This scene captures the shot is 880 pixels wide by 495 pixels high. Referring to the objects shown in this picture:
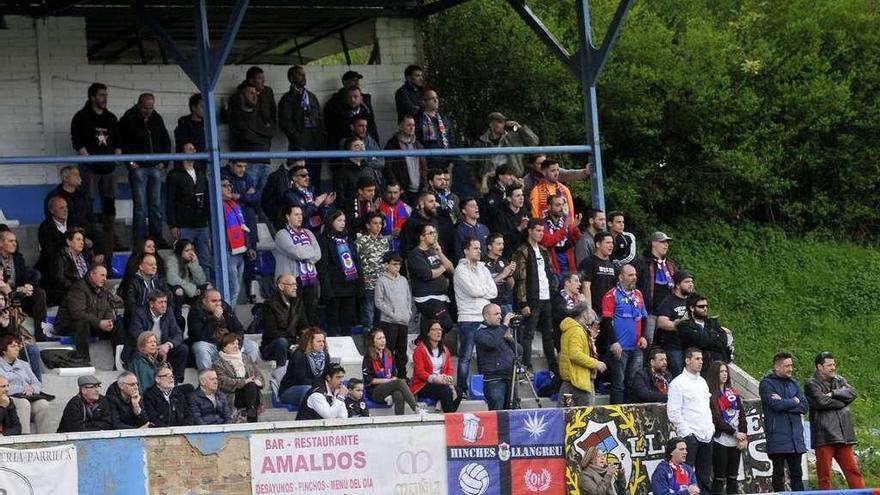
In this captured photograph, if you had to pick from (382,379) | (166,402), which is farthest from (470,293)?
(166,402)

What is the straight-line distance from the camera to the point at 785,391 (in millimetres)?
18203

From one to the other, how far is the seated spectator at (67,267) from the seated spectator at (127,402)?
106 inches

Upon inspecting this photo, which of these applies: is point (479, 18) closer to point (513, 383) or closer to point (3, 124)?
point (3, 124)

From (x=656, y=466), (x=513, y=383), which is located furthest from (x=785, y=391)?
(x=513, y=383)

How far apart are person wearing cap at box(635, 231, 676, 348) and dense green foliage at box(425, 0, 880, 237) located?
5982 mm

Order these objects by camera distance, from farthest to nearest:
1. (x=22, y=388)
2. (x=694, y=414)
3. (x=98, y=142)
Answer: (x=98, y=142) → (x=694, y=414) → (x=22, y=388)

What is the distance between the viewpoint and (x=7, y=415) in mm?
15695

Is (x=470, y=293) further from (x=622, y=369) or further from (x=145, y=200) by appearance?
(x=145, y=200)

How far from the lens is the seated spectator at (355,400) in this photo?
16906mm

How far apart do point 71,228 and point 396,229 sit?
3683mm


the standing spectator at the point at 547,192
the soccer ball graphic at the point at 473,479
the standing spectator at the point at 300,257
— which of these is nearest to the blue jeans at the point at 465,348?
the standing spectator at the point at 300,257

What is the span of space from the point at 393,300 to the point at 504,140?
4078 millimetres

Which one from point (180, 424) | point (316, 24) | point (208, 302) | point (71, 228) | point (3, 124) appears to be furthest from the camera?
point (316, 24)

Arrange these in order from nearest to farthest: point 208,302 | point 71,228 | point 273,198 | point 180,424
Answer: point 180,424 < point 208,302 < point 71,228 < point 273,198
